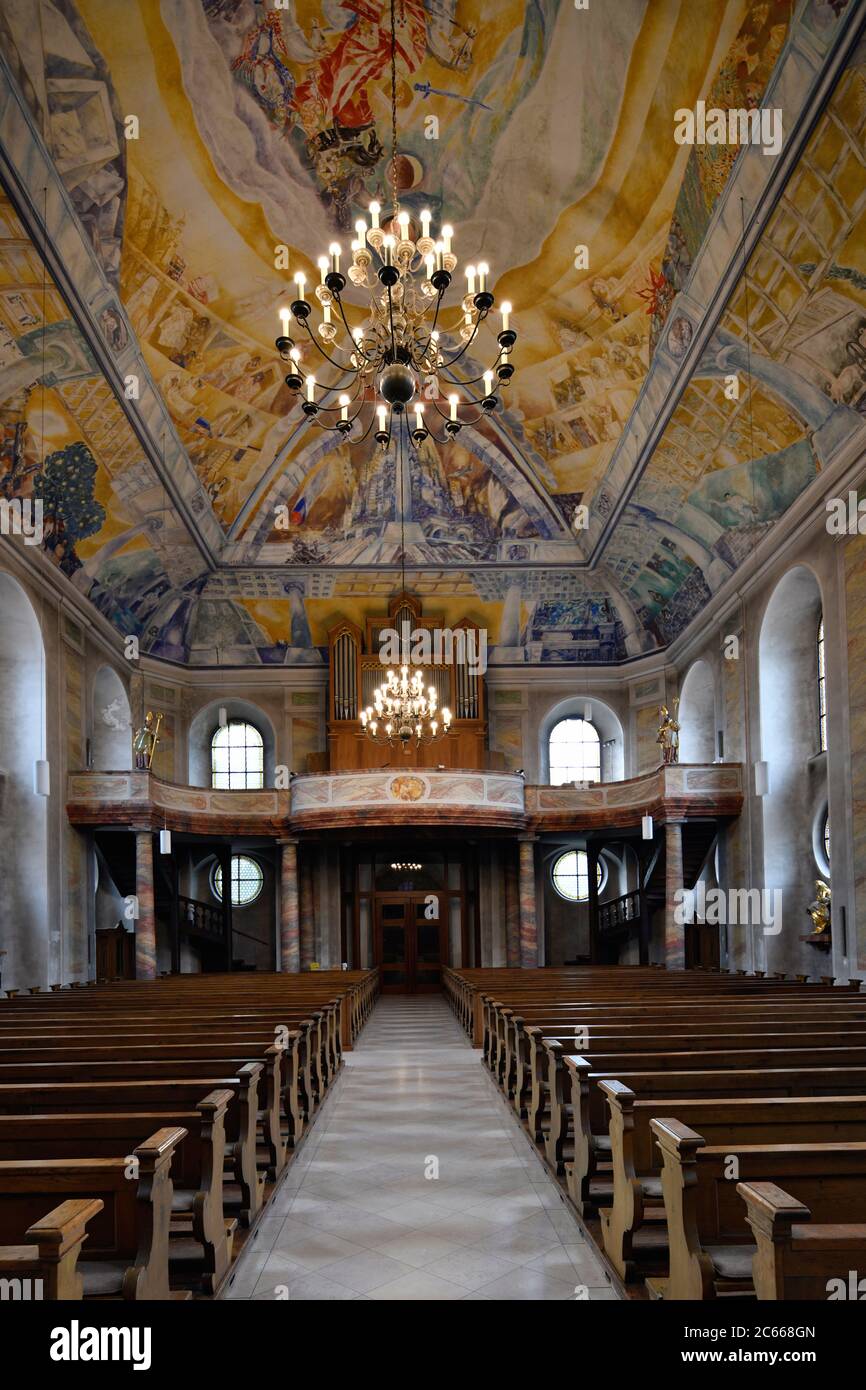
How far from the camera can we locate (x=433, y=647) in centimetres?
2662

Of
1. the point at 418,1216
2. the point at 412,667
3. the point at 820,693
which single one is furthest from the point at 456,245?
the point at 418,1216

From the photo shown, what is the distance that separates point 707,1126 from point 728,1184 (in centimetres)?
51

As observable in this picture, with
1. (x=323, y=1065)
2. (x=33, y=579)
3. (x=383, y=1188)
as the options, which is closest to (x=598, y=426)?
(x=33, y=579)

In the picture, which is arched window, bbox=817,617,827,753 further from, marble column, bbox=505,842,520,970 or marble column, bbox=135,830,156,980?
marble column, bbox=135,830,156,980

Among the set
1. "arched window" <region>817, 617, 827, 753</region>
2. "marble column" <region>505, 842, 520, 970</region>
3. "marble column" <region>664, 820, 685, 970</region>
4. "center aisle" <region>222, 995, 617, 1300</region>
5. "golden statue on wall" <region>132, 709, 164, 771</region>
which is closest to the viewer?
"center aisle" <region>222, 995, 617, 1300</region>

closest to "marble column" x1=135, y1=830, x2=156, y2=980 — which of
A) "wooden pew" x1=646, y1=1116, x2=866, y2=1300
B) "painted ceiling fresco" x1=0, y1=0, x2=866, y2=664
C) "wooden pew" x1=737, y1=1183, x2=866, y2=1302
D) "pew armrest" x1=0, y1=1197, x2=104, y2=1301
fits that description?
"painted ceiling fresco" x1=0, y1=0, x2=866, y2=664

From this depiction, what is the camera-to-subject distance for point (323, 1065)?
36.5 ft

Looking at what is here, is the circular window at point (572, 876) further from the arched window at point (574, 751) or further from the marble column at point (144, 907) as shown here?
the marble column at point (144, 907)

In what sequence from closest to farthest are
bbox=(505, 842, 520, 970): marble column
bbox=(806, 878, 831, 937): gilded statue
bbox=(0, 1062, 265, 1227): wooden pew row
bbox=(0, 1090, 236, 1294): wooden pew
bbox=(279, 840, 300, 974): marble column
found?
bbox=(0, 1090, 236, 1294): wooden pew, bbox=(0, 1062, 265, 1227): wooden pew row, bbox=(806, 878, 831, 937): gilded statue, bbox=(279, 840, 300, 974): marble column, bbox=(505, 842, 520, 970): marble column

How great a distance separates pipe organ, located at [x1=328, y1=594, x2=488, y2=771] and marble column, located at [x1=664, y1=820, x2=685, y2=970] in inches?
257

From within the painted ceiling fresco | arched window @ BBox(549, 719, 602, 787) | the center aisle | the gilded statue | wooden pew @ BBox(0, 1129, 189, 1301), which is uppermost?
the painted ceiling fresco

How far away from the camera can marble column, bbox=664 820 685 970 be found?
20250mm

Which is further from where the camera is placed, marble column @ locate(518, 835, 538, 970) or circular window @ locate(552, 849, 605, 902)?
circular window @ locate(552, 849, 605, 902)

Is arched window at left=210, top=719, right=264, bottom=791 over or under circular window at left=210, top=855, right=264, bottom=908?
over
